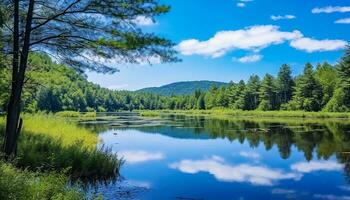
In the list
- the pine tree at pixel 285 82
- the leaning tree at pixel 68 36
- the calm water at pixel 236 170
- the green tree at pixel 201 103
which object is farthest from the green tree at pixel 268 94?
the leaning tree at pixel 68 36

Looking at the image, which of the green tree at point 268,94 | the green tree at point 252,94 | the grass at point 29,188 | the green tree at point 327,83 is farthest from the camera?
the green tree at point 252,94

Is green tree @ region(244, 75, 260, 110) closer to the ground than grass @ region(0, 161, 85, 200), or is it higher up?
higher up

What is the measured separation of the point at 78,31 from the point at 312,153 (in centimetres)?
1714

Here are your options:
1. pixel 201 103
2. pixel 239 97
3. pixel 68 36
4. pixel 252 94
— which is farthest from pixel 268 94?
pixel 68 36

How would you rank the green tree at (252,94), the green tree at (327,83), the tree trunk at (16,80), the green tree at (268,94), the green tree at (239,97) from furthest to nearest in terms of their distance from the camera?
the green tree at (239,97) → the green tree at (252,94) → the green tree at (268,94) → the green tree at (327,83) → the tree trunk at (16,80)

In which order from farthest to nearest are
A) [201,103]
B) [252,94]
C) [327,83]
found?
[201,103], [252,94], [327,83]

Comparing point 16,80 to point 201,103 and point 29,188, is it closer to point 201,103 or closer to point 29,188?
point 29,188

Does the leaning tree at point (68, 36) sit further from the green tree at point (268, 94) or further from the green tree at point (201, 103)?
the green tree at point (201, 103)

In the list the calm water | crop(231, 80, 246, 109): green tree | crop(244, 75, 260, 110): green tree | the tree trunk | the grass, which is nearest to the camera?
the grass

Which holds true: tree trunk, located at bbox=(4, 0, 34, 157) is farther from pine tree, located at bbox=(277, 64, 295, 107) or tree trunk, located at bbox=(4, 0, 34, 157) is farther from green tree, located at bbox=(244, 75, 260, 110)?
green tree, located at bbox=(244, 75, 260, 110)

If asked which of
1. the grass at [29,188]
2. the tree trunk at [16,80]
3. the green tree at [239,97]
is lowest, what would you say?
the grass at [29,188]

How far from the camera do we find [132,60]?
48.0 feet

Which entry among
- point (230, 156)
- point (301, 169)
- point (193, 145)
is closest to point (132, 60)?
point (301, 169)

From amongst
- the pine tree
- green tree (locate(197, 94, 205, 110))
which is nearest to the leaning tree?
the pine tree
